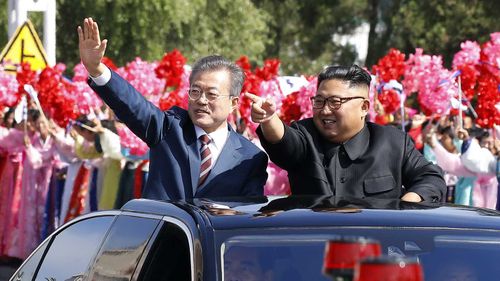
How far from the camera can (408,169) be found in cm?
661

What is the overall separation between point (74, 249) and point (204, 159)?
37.5 inches

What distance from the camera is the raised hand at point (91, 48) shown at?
666 centimetres

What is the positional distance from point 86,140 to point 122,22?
40.6 feet

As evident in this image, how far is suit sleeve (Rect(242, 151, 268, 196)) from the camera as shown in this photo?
671 cm

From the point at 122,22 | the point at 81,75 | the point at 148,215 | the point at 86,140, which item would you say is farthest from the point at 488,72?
the point at 122,22

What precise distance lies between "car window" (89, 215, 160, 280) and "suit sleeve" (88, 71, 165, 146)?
3.38 ft

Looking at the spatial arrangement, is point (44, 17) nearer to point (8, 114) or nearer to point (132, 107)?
point (8, 114)

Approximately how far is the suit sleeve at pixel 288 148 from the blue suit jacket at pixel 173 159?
0.35 m

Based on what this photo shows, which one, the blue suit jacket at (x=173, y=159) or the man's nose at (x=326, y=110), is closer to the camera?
the man's nose at (x=326, y=110)

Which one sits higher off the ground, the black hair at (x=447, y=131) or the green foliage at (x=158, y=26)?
the green foliage at (x=158, y=26)

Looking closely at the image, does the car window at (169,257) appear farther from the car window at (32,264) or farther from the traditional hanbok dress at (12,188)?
the traditional hanbok dress at (12,188)

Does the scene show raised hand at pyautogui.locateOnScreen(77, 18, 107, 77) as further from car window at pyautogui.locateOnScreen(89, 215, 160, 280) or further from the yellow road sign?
the yellow road sign

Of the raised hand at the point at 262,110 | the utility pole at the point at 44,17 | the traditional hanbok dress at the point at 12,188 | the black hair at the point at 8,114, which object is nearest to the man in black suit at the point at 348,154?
the raised hand at the point at 262,110

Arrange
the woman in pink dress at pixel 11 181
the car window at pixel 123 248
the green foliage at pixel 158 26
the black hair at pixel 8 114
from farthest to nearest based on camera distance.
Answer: the green foliage at pixel 158 26, the black hair at pixel 8 114, the woman in pink dress at pixel 11 181, the car window at pixel 123 248
